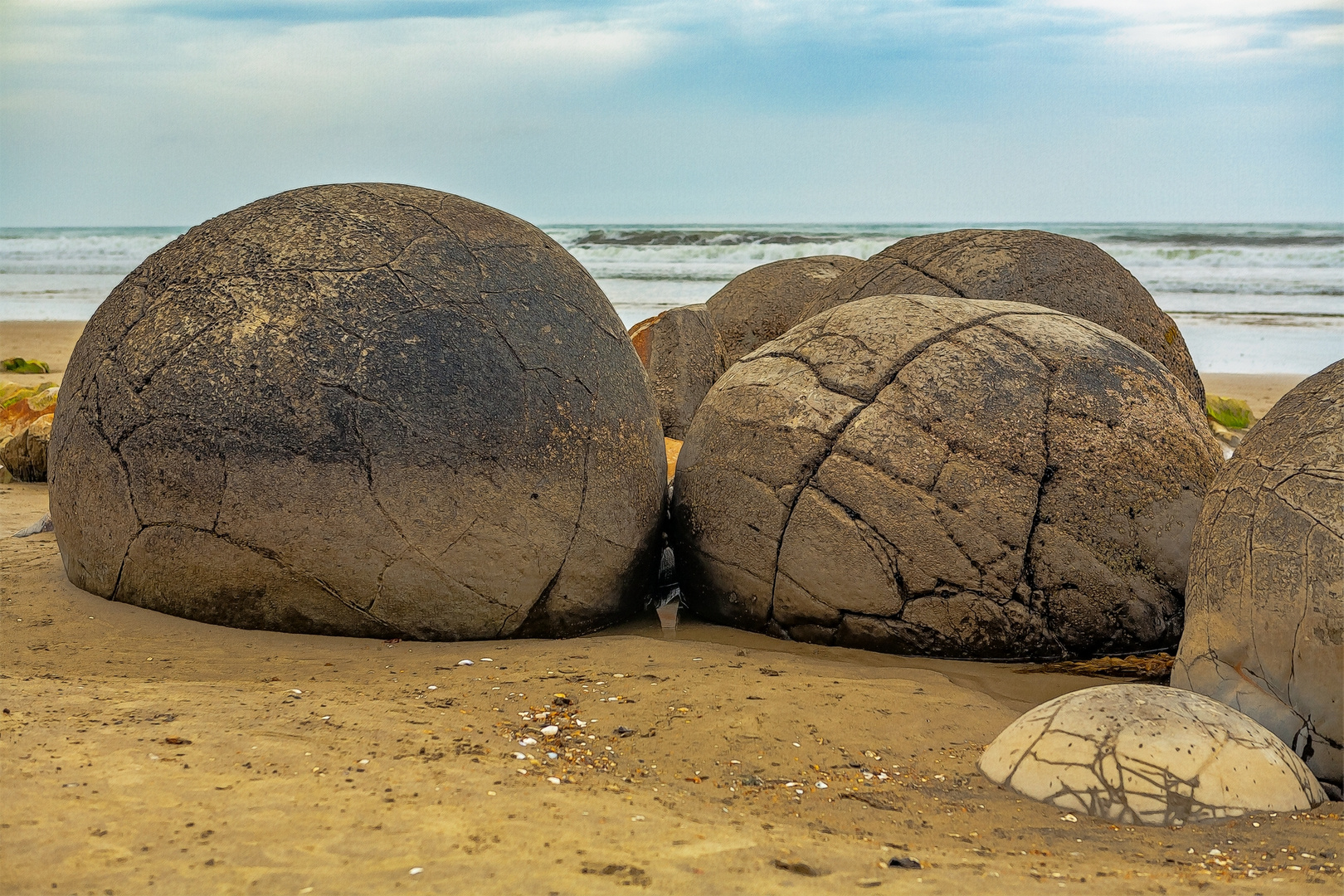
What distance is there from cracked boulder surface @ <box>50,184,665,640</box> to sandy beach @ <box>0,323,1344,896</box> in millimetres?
225

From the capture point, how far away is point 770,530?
4680mm

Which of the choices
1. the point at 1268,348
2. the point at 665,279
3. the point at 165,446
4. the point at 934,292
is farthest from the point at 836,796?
the point at 665,279

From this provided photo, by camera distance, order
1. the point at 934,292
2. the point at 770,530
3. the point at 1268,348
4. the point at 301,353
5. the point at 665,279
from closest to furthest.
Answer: the point at 301,353, the point at 770,530, the point at 934,292, the point at 1268,348, the point at 665,279

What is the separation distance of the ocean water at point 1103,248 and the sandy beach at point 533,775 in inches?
→ 589

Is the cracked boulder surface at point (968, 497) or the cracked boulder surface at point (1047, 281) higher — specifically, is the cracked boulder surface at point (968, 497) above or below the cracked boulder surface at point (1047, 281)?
below

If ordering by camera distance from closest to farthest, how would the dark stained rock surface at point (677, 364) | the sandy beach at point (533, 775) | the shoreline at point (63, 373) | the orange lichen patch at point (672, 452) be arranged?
the sandy beach at point (533, 775) < the orange lichen patch at point (672, 452) < the dark stained rock surface at point (677, 364) < the shoreline at point (63, 373)

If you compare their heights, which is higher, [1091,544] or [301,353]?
[301,353]

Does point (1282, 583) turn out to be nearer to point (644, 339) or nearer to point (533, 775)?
point (533, 775)

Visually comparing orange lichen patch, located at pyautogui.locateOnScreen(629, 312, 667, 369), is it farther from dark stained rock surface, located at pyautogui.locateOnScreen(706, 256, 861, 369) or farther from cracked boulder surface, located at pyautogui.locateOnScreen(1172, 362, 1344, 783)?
cracked boulder surface, located at pyautogui.locateOnScreen(1172, 362, 1344, 783)

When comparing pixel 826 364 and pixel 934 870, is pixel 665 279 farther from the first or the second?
pixel 934 870

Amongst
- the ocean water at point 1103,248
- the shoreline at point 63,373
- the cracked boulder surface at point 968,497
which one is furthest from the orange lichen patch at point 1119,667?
the ocean water at point 1103,248

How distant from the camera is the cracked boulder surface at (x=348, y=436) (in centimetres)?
424

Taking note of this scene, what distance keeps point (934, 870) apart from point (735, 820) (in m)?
0.52

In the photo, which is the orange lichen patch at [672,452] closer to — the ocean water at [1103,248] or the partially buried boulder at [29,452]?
the partially buried boulder at [29,452]
